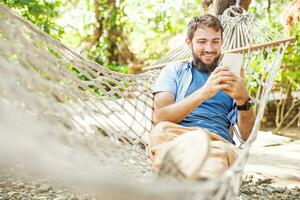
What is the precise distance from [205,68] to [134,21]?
16.8ft

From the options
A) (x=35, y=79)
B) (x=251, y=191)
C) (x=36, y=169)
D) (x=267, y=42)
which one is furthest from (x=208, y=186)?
(x=251, y=191)

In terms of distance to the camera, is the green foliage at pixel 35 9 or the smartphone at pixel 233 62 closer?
the smartphone at pixel 233 62

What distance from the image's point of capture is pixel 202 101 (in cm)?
176

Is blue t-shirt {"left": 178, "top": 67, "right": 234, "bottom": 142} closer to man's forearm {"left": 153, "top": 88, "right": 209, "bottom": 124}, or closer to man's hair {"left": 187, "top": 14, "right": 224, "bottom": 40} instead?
man's forearm {"left": 153, "top": 88, "right": 209, "bottom": 124}

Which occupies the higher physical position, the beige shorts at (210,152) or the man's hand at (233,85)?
the man's hand at (233,85)

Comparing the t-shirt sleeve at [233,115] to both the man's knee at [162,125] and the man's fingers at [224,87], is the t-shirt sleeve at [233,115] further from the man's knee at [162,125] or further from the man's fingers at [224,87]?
the man's knee at [162,125]

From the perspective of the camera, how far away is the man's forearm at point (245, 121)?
189 centimetres

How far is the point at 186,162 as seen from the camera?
1.08m

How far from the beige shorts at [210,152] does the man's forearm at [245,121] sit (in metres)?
0.18

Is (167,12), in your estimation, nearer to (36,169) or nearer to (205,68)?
(205,68)

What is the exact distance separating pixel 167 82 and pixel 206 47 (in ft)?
0.75

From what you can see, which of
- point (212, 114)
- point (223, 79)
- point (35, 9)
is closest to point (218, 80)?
point (223, 79)

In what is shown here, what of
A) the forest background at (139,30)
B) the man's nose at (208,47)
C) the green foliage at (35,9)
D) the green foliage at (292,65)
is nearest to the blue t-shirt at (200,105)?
the man's nose at (208,47)

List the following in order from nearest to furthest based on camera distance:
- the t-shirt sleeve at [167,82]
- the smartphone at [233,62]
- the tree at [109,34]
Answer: the smartphone at [233,62] → the t-shirt sleeve at [167,82] → the tree at [109,34]
